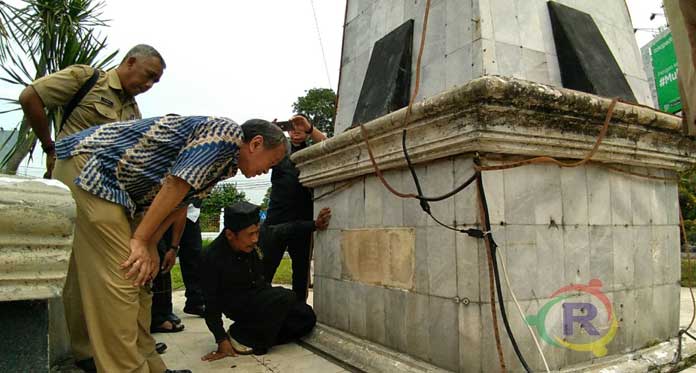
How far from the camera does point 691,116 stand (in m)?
1.49

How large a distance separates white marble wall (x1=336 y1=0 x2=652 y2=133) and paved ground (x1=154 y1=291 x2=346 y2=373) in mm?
1935

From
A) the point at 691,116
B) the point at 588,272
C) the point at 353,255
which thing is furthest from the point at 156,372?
the point at 691,116

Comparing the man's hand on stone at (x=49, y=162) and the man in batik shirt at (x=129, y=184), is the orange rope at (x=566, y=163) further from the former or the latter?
the man's hand on stone at (x=49, y=162)

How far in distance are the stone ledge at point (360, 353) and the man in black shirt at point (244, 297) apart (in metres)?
0.22

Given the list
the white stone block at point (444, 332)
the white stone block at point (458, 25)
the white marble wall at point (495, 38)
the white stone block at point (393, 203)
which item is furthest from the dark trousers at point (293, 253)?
the white stone block at point (458, 25)

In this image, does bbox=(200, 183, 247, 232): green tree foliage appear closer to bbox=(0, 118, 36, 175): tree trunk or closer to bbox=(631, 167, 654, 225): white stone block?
bbox=(0, 118, 36, 175): tree trunk

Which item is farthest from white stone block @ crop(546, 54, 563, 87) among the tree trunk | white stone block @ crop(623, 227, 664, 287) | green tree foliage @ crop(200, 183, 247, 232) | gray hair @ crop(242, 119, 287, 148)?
green tree foliage @ crop(200, 183, 247, 232)

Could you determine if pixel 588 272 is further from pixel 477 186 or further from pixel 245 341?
pixel 245 341

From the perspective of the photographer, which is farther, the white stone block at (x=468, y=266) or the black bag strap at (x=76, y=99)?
the black bag strap at (x=76, y=99)

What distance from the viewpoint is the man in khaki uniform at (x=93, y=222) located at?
201 cm

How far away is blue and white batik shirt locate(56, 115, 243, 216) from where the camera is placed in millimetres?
2025

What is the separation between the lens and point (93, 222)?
202 cm

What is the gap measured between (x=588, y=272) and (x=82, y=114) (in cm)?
324

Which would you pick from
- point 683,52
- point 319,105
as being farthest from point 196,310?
point 319,105
